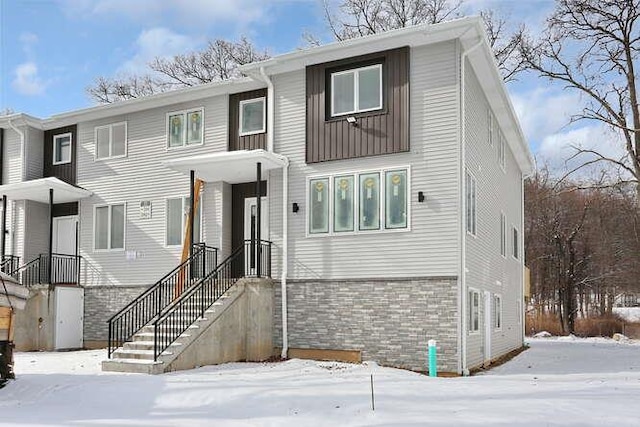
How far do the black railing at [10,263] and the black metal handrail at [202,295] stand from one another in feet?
22.1

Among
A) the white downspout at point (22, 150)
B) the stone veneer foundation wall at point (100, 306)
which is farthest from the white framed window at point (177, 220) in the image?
the white downspout at point (22, 150)

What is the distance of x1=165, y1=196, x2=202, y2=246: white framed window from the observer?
1683 centimetres

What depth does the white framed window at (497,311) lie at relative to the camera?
57.4 feet

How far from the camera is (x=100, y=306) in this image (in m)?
18.1

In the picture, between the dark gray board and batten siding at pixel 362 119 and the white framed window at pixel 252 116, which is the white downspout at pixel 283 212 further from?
the dark gray board and batten siding at pixel 362 119

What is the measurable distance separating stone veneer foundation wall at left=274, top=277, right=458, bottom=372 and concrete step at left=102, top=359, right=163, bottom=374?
3487 millimetres

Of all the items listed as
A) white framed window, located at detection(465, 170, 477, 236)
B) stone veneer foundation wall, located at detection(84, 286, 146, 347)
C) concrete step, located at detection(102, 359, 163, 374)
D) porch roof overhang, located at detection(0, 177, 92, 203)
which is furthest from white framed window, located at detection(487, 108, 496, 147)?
porch roof overhang, located at detection(0, 177, 92, 203)

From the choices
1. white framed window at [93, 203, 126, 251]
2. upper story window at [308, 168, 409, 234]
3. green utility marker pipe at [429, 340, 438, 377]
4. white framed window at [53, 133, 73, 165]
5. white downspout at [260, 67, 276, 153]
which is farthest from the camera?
white framed window at [53, 133, 73, 165]

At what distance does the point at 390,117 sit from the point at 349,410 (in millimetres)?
7550

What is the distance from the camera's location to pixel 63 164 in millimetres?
19469

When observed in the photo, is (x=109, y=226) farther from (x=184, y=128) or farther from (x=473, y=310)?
(x=473, y=310)

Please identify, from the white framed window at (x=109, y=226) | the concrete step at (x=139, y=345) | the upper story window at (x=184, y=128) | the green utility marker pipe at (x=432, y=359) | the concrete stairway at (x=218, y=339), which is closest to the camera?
the green utility marker pipe at (x=432, y=359)

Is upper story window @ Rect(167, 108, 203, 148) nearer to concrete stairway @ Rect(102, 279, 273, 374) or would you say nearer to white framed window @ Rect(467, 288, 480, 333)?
concrete stairway @ Rect(102, 279, 273, 374)

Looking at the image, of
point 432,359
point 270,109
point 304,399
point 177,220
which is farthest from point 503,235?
point 304,399
